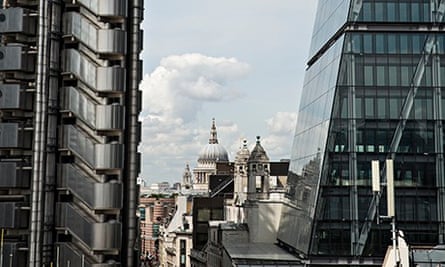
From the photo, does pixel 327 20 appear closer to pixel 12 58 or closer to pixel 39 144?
pixel 12 58

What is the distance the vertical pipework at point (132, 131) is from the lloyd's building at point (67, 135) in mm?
58

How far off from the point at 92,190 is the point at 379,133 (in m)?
23.1

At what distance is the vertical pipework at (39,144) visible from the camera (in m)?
32.5

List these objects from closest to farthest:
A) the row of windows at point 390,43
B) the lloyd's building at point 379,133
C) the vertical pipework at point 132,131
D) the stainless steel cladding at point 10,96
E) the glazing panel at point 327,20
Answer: the stainless steel cladding at point 10,96
the vertical pipework at point 132,131
the lloyd's building at point 379,133
the row of windows at point 390,43
the glazing panel at point 327,20

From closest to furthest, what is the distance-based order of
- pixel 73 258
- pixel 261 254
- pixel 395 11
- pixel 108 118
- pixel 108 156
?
pixel 73 258 < pixel 108 156 < pixel 108 118 < pixel 395 11 < pixel 261 254

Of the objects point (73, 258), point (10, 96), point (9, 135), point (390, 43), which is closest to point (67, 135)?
point (9, 135)

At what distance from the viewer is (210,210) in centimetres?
10019

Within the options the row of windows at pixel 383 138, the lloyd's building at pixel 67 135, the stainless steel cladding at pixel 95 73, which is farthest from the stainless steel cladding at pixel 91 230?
the row of windows at pixel 383 138

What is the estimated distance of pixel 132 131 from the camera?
1378 inches

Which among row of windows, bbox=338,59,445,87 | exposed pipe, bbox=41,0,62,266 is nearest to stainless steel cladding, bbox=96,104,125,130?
exposed pipe, bbox=41,0,62,266

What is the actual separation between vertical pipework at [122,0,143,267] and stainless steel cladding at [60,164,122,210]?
1.47 m

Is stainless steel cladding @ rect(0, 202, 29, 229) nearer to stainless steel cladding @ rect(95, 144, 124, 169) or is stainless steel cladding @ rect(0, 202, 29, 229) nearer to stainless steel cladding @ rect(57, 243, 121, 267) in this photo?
stainless steel cladding @ rect(57, 243, 121, 267)

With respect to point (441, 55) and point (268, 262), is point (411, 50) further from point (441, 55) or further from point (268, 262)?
point (268, 262)

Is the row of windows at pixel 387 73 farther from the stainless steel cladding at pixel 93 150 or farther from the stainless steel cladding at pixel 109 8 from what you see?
the stainless steel cladding at pixel 93 150
